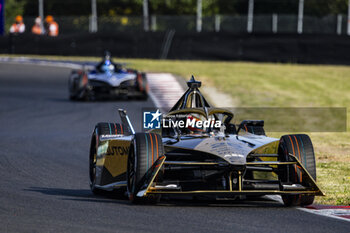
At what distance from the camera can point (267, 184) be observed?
7.55 m

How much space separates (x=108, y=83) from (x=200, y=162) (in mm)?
14887

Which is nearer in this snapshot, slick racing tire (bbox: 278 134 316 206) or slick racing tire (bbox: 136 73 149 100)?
slick racing tire (bbox: 278 134 316 206)

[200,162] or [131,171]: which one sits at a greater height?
[200,162]

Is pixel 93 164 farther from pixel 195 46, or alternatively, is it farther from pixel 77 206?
pixel 195 46

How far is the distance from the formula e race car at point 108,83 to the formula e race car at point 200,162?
1309cm

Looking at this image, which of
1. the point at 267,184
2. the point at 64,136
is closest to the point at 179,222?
the point at 267,184

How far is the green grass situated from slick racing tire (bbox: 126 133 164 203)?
15.3 feet

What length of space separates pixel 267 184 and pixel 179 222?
1314 millimetres

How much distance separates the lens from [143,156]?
7.36 m

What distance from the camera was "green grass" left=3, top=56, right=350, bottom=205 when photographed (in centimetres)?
1499

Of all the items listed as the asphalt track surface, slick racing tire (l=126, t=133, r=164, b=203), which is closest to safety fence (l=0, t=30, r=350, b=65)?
the asphalt track surface

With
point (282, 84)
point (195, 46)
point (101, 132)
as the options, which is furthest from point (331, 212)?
point (195, 46)

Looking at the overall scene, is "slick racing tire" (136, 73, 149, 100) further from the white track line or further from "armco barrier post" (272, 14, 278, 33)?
"armco barrier post" (272, 14, 278, 33)

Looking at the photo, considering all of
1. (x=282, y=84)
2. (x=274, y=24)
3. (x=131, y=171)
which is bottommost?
(x=282, y=84)
